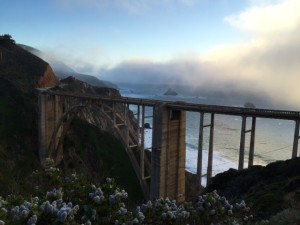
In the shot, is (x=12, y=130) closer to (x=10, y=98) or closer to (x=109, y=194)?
(x=10, y=98)

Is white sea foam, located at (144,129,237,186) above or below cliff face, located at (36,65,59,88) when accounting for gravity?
below

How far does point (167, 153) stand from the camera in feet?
96.4

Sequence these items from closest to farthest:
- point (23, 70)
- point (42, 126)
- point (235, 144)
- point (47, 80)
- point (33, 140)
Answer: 1. point (42, 126)
2. point (33, 140)
3. point (23, 70)
4. point (47, 80)
5. point (235, 144)

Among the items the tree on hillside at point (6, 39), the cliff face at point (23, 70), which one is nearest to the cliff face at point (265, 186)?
the cliff face at point (23, 70)

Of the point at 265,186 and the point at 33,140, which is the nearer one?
the point at 265,186

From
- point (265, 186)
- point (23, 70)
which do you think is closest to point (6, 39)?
point (23, 70)

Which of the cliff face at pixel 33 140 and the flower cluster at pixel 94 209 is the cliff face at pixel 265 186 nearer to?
the flower cluster at pixel 94 209

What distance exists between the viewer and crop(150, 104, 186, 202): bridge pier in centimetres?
2867

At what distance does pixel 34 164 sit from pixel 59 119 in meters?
8.04

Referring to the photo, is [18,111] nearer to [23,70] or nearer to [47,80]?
[47,80]

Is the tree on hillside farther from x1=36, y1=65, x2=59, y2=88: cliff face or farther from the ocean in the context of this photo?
the ocean

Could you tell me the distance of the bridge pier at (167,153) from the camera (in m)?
28.7

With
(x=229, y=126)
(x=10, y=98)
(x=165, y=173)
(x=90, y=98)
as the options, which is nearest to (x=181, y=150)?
(x=165, y=173)

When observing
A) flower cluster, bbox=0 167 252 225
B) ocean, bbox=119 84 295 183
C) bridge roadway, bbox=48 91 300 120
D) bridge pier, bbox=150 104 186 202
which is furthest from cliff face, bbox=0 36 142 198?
flower cluster, bbox=0 167 252 225
